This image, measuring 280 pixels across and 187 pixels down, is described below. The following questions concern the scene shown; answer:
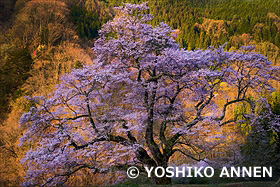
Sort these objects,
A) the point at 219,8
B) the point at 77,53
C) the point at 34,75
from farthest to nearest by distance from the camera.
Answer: the point at 219,8
the point at 77,53
the point at 34,75

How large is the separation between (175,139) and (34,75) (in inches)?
690

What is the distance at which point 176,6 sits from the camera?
133 feet

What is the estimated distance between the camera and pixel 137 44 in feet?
27.3

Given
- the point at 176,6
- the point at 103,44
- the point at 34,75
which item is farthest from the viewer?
the point at 176,6

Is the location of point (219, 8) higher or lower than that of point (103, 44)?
higher

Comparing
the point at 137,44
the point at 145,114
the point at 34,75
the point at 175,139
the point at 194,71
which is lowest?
the point at 175,139

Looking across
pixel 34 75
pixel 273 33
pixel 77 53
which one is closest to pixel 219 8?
pixel 273 33

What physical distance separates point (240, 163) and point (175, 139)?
3.76 m

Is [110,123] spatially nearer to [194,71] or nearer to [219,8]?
[194,71]

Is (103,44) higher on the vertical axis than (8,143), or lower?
higher

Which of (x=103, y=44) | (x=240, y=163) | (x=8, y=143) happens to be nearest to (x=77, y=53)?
(x=8, y=143)

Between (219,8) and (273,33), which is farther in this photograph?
(219,8)

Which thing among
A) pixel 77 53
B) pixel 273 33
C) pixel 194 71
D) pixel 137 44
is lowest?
pixel 194 71

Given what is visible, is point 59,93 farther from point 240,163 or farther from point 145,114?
point 240,163
